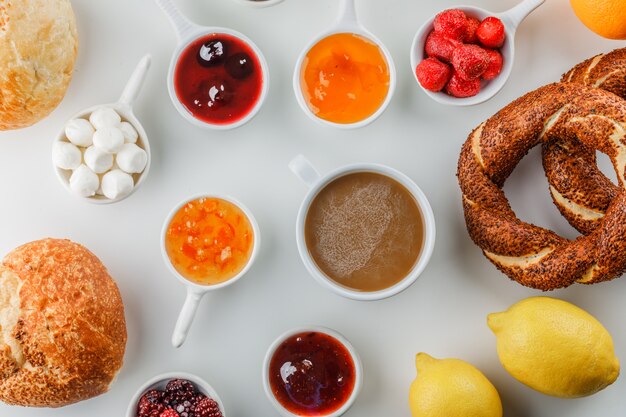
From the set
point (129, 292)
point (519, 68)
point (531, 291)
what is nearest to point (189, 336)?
point (129, 292)

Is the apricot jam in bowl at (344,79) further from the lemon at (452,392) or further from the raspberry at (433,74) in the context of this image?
the lemon at (452,392)

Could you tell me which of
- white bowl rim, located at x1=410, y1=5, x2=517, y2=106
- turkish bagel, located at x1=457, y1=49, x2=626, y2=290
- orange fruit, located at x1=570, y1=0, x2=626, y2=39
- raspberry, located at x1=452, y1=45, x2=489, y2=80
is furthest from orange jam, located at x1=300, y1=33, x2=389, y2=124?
orange fruit, located at x1=570, y1=0, x2=626, y2=39

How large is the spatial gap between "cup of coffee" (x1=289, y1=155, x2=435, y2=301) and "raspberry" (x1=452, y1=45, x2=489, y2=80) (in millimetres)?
334

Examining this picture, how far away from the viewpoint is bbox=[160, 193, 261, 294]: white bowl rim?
6.77 feet

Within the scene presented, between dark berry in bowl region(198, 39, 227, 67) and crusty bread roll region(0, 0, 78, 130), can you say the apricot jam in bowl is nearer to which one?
dark berry in bowl region(198, 39, 227, 67)

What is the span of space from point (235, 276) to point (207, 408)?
1.21ft

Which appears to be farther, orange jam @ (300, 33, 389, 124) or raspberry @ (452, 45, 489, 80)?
orange jam @ (300, 33, 389, 124)

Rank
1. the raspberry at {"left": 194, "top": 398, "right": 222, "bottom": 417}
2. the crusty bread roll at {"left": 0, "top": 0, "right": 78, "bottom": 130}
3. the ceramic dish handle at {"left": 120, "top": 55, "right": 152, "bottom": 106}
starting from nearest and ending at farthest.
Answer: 1. the crusty bread roll at {"left": 0, "top": 0, "right": 78, "bottom": 130}
2. the raspberry at {"left": 194, "top": 398, "right": 222, "bottom": 417}
3. the ceramic dish handle at {"left": 120, "top": 55, "right": 152, "bottom": 106}

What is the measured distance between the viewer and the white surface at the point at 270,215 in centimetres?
220

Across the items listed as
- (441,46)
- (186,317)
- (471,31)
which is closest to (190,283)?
(186,317)

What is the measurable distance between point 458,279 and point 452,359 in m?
0.25

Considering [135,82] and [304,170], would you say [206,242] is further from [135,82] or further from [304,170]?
[135,82]

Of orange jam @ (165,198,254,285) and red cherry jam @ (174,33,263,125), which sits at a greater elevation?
red cherry jam @ (174,33,263,125)

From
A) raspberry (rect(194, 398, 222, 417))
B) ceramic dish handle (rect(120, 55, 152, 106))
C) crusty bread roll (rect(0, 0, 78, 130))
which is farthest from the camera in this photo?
ceramic dish handle (rect(120, 55, 152, 106))
